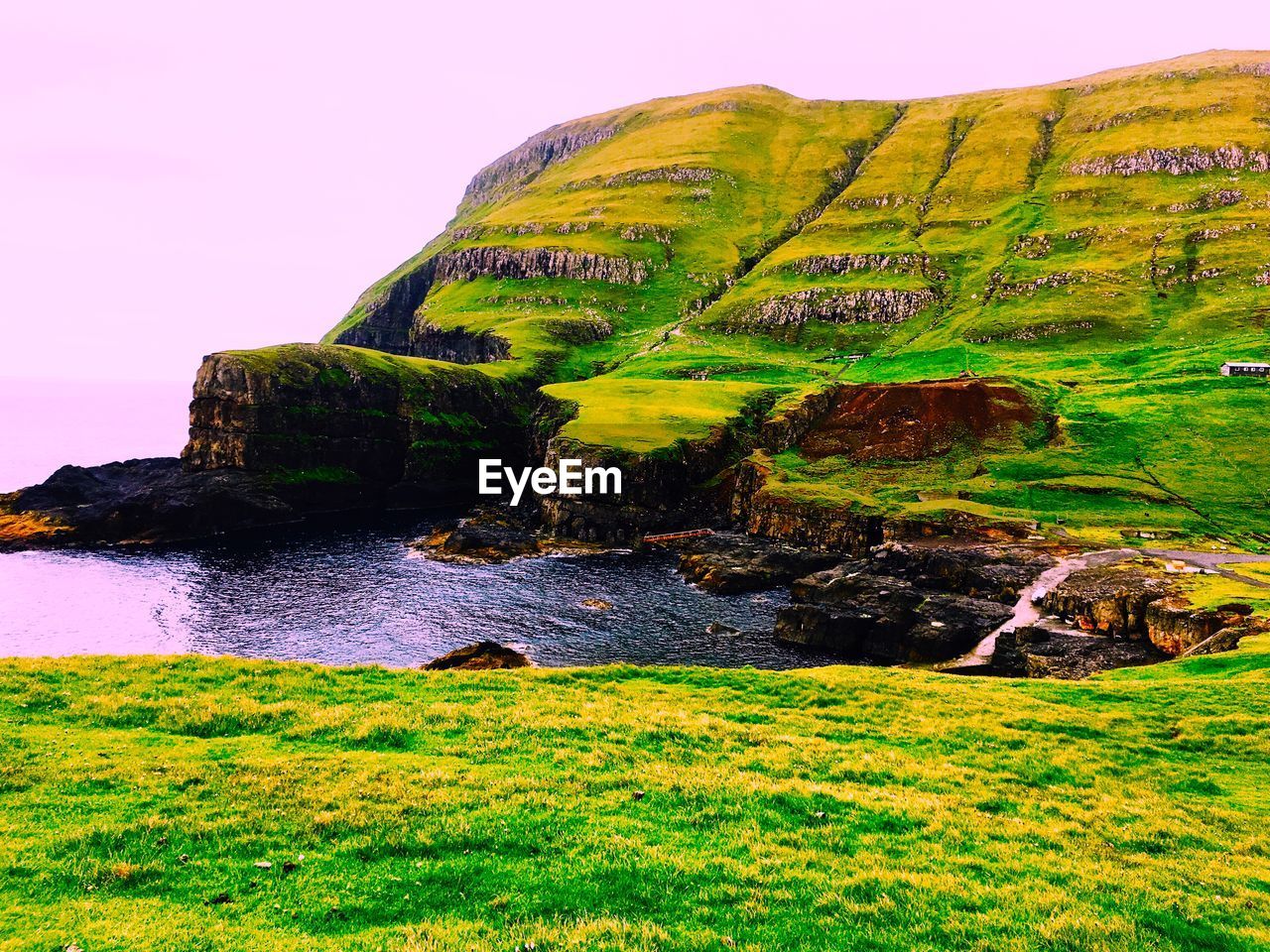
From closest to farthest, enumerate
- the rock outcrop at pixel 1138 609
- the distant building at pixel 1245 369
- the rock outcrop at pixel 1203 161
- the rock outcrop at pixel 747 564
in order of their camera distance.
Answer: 1. the rock outcrop at pixel 1138 609
2. the rock outcrop at pixel 747 564
3. the distant building at pixel 1245 369
4. the rock outcrop at pixel 1203 161

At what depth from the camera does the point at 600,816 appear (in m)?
16.9

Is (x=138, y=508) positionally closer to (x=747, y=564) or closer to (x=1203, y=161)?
(x=747, y=564)

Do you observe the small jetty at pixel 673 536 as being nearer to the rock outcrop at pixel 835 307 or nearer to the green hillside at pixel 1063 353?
the green hillside at pixel 1063 353

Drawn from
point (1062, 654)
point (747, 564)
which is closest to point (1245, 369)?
point (747, 564)

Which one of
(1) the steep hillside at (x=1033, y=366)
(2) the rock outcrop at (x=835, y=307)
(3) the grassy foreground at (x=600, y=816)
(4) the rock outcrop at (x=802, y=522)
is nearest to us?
(3) the grassy foreground at (x=600, y=816)

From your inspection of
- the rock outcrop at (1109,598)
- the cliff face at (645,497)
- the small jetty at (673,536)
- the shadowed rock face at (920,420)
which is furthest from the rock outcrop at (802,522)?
the rock outcrop at (1109,598)

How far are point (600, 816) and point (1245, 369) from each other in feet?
461

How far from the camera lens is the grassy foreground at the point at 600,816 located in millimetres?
12539

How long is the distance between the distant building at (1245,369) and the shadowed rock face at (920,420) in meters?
34.2

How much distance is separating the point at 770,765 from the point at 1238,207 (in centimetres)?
22721

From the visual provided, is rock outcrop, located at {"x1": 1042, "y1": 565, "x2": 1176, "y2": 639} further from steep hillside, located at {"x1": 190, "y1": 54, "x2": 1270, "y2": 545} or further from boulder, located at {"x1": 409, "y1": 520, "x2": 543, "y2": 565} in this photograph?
boulder, located at {"x1": 409, "y1": 520, "x2": 543, "y2": 565}

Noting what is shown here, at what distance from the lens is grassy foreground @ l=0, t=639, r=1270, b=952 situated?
12539 mm

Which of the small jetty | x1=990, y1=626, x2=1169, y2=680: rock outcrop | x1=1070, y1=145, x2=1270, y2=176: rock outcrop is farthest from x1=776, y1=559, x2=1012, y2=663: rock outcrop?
x1=1070, y1=145, x2=1270, y2=176: rock outcrop

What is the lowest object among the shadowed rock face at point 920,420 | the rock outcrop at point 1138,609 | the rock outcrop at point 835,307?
the rock outcrop at point 1138,609
